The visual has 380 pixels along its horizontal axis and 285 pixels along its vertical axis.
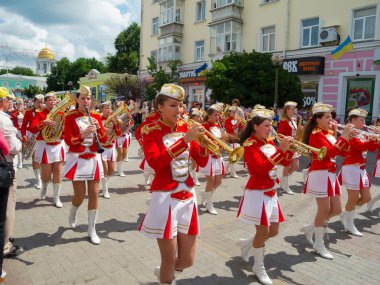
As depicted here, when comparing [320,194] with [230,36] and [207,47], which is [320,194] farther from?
[207,47]

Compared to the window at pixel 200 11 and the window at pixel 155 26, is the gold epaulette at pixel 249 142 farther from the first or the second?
the window at pixel 155 26

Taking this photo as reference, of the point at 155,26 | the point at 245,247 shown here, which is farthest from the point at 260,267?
the point at 155,26

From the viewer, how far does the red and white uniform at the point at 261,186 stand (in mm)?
3832

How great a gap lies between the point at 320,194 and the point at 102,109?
574cm

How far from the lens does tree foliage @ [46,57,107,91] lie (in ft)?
211

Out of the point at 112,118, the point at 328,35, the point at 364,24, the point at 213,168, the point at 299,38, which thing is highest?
the point at 364,24

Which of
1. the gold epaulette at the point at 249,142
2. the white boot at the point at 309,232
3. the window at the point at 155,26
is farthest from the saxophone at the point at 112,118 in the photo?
the window at the point at 155,26

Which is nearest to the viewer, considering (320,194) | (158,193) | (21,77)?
(158,193)

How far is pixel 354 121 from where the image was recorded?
18.3 feet

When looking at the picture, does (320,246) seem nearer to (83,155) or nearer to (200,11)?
(83,155)

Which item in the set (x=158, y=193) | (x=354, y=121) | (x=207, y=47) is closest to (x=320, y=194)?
(x=354, y=121)

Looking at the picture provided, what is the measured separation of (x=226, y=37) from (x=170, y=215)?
23.4 metres

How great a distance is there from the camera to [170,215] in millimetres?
3078

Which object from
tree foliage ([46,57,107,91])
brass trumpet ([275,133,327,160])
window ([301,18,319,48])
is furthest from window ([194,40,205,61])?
tree foliage ([46,57,107,91])
